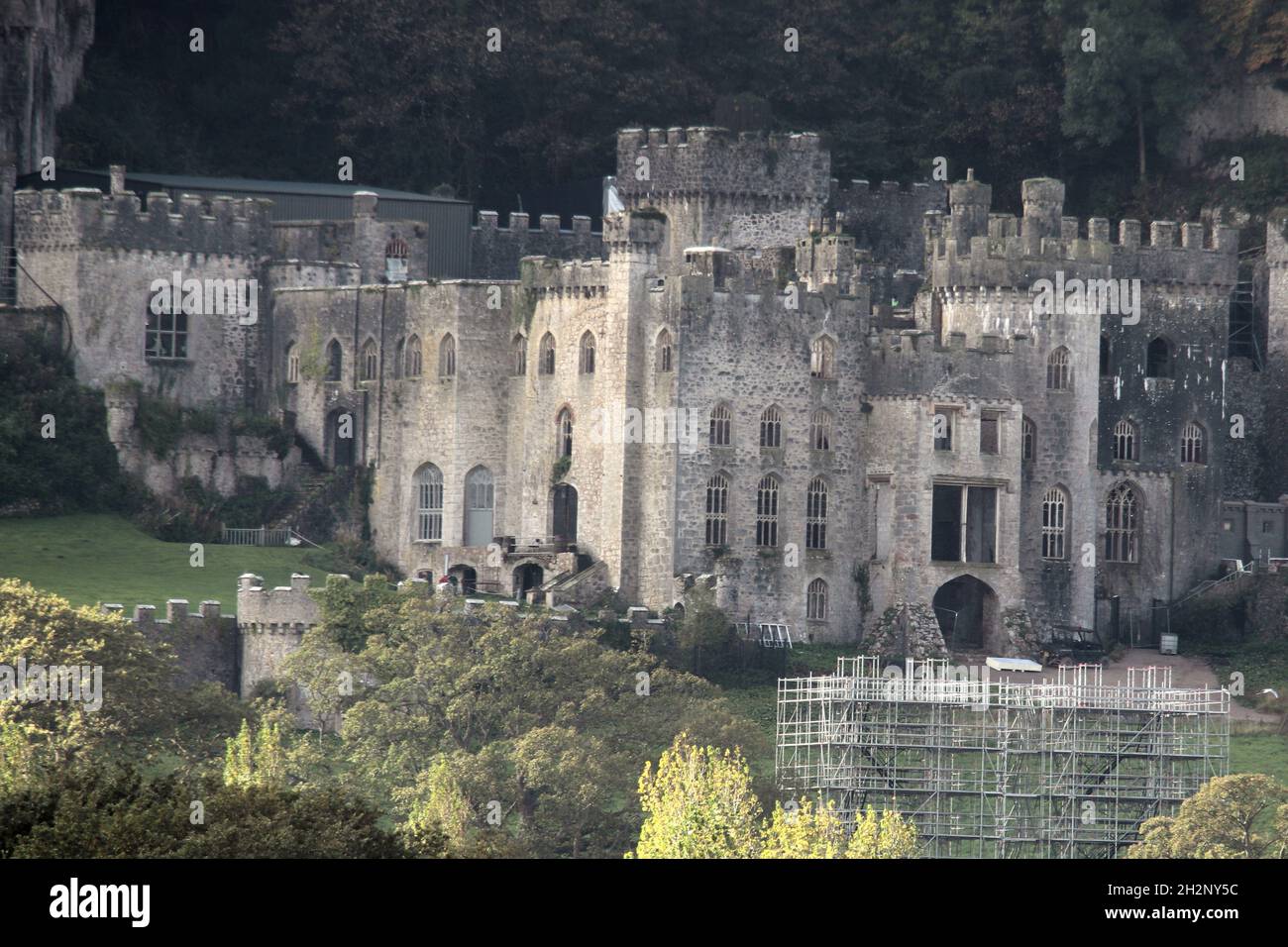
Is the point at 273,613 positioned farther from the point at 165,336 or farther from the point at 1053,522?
the point at 1053,522

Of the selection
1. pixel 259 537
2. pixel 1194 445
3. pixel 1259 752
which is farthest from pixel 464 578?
pixel 1259 752

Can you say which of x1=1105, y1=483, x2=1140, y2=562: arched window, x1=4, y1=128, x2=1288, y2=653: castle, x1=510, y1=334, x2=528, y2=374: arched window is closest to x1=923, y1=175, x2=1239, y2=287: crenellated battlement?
x1=4, y1=128, x2=1288, y2=653: castle

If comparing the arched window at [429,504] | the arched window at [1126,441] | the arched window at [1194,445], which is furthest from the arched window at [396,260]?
the arched window at [1194,445]

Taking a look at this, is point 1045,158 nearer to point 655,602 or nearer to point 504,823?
point 655,602

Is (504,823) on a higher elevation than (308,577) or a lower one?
lower

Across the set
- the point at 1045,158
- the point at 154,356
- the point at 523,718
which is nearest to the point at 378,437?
the point at 154,356

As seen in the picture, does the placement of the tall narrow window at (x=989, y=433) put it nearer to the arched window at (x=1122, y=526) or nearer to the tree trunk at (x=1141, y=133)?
the arched window at (x=1122, y=526)
